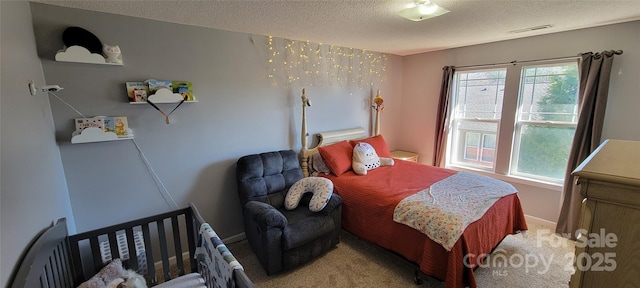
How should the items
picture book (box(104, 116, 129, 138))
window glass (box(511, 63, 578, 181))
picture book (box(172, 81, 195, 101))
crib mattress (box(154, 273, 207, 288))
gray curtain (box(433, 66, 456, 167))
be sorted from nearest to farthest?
crib mattress (box(154, 273, 207, 288))
picture book (box(104, 116, 129, 138))
picture book (box(172, 81, 195, 101))
window glass (box(511, 63, 578, 181))
gray curtain (box(433, 66, 456, 167))

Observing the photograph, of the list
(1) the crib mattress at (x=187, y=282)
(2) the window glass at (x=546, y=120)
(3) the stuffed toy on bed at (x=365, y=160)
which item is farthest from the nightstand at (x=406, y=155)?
(1) the crib mattress at (x=187, y=282)

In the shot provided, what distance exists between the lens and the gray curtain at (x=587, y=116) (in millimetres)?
2553

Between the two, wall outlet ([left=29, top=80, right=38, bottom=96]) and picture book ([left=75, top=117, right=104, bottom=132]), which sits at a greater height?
wall outlet ([left=29, top=80, right=38, bottom=96])

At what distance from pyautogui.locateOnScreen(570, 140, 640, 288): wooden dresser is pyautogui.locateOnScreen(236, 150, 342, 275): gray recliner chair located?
69.2 inches

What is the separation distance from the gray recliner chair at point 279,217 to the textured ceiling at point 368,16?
125 centimetres

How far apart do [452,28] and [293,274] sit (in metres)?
2.70

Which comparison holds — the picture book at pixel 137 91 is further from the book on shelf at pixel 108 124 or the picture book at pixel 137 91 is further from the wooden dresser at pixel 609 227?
the wooden dresser at pixel 609 227

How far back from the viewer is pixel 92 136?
1904mm

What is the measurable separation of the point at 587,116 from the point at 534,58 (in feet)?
2.67

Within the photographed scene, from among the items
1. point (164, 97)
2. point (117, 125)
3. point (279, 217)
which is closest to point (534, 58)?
point (279, 217)

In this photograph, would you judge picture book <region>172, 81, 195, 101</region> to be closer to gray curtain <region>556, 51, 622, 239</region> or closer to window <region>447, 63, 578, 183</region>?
window <region>447, 63, 578, 183</region>

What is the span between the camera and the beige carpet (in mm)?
2174

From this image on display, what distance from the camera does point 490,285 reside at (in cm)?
213

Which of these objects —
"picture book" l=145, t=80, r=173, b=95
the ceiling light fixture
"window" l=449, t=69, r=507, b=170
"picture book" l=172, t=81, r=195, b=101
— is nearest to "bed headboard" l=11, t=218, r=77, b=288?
"picture book" l=145, t=80, r=173, b=95
